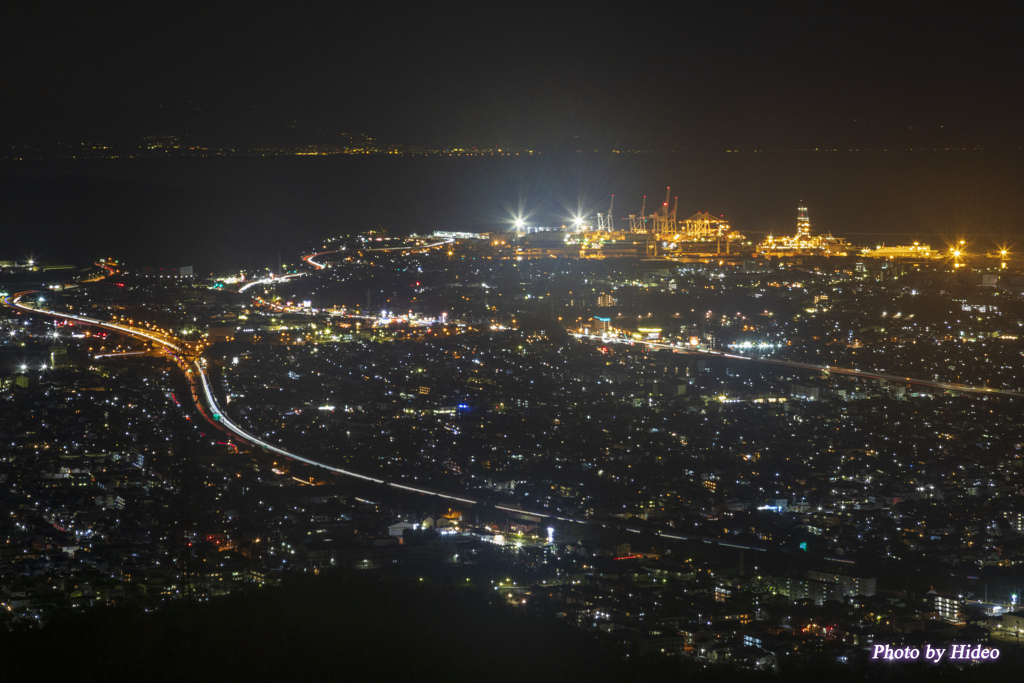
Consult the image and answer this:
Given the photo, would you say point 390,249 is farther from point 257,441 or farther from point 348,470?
point 348,470

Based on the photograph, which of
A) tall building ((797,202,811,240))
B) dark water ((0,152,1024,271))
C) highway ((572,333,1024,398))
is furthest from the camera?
Answer: tall building ((797,202,811,240))

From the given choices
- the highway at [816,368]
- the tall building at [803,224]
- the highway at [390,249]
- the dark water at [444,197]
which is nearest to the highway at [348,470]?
the highway at [816,368]

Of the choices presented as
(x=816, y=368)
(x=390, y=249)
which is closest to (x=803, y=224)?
(x=816, y=368)

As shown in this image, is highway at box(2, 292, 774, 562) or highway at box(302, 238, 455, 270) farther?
highway at box(302, 238, 455, 270)

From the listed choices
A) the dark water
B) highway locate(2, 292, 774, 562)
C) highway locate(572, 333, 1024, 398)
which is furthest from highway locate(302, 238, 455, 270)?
highway locate(572, 333, 1024, 398)

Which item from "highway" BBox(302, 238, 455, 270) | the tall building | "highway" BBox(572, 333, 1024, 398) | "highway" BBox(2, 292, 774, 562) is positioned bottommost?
"highway" BBox(2, 292, 774, 562)

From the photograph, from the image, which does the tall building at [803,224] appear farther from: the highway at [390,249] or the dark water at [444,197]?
the highway at [390,249]

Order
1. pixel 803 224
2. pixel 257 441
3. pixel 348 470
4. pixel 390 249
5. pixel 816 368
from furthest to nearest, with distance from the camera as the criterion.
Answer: pixel 390 249, pixel 803 224, pixel 816 368, pixel 257 441, pixel 348 470

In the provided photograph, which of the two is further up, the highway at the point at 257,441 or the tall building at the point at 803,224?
the tall building at the point at 803,224

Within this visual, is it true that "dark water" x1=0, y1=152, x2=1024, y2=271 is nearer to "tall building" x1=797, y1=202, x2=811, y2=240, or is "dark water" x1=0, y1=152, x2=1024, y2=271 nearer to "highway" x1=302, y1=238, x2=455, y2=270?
"tall building" x1=797, y1=202, x2=811, y2=240
